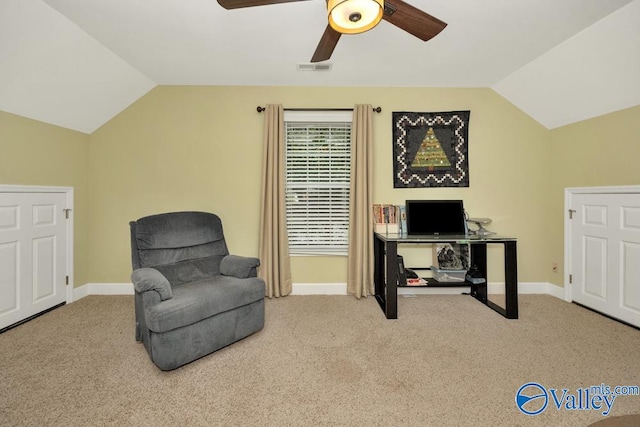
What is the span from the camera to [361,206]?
324 cm

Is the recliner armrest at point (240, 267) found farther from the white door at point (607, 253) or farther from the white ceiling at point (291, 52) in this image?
the white door at point (607, 253)

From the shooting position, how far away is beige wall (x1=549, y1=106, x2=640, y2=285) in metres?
2.56

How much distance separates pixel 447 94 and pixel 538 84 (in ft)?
2.89

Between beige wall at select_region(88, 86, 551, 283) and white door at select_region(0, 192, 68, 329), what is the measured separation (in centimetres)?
37

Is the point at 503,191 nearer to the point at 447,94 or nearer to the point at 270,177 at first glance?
the point at 447,94

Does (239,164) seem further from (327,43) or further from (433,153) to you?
(433,153)

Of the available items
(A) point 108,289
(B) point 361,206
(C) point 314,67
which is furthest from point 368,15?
(A) point 108,289

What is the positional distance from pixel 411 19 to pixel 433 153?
199 cm

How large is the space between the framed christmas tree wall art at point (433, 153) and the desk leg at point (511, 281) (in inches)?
38.0

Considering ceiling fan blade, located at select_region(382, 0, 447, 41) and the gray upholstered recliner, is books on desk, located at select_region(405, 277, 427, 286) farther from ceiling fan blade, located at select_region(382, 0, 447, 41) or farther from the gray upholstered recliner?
ceiling fan blade, located at select_region(382, 0, 447, 41)

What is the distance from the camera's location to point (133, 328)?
2518 millimetres

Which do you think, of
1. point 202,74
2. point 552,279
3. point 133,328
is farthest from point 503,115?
point 133,328

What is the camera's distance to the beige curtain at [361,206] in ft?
10.6

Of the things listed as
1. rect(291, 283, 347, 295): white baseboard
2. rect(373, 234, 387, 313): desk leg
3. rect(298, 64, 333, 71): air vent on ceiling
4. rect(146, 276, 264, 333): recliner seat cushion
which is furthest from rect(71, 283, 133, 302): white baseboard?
rect(298, 64, 333, 71): air vent on ceiling
